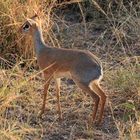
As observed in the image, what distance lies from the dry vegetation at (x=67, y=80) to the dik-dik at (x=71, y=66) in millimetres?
162

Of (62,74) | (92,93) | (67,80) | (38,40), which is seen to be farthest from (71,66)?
(67,80)

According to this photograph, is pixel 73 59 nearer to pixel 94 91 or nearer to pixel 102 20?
pixel 94 91

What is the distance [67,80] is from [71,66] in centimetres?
114

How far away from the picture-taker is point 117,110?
539cm

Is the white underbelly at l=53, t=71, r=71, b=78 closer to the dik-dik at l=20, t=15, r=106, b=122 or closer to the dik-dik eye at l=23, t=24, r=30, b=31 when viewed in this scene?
the dik-dik at l=20, t=15, r=106, b=122

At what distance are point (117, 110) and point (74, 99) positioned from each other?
1.42 ft

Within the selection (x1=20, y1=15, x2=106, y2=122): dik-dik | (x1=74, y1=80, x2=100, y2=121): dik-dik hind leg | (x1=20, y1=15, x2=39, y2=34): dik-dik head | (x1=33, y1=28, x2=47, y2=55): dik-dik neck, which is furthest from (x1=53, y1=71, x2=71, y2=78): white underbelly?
(x1=20, y1=15, x2=39, y2=34): dik-dik head

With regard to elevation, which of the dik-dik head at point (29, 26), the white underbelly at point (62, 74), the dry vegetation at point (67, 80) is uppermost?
the dik-dik head at point (29, 26)

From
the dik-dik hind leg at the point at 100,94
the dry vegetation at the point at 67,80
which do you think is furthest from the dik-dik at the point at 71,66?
the dry vegetation at the point at 67,80

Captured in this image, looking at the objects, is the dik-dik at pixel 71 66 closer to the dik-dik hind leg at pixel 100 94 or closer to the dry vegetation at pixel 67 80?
the dik-dik hind leg at pixel 100 94

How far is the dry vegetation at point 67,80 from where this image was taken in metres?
4.90

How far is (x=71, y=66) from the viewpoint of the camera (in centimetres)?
499

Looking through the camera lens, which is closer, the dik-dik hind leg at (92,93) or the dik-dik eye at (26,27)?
the dik-dik hind leg at (92,93)

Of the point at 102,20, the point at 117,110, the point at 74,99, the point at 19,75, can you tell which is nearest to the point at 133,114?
the point at 117,110
